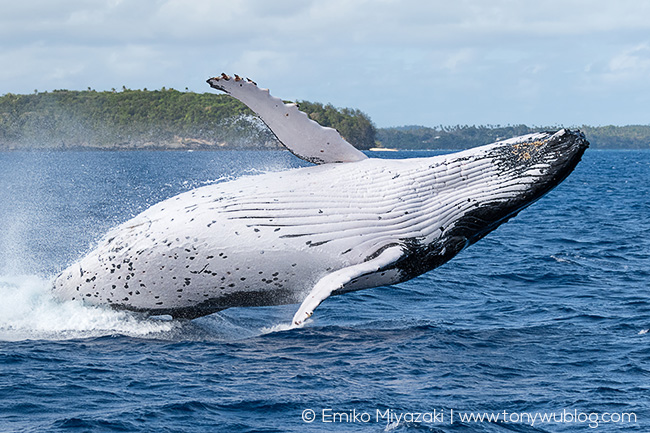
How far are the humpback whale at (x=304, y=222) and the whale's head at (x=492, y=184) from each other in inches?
0.6

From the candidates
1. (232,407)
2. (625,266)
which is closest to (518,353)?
(232,407)

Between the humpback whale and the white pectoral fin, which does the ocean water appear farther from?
the white pectoral fin

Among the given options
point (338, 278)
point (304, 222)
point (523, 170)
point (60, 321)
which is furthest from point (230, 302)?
point (523, 170)

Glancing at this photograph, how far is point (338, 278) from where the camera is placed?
1046 centimetres

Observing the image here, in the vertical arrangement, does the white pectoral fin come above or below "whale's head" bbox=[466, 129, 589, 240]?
below

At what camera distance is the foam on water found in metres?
11.6

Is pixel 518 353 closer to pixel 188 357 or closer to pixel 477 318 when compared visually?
pixel 477 318

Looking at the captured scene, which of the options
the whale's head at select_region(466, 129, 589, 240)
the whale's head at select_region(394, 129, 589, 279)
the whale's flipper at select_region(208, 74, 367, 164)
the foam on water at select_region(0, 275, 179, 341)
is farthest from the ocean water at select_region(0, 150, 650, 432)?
the whale's head at select_region(466, 129, 589, 240)

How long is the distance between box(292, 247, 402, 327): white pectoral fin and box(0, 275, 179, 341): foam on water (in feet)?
9.19

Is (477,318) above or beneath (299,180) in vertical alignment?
beneath

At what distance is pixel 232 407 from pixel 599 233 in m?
23.7

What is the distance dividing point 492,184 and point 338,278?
278 centimetres

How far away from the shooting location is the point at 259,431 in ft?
27.6

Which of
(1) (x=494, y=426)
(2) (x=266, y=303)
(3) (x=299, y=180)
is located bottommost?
(1) (x=494, y=426)
